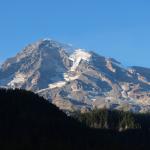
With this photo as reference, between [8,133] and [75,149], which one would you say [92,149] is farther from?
[8,133]

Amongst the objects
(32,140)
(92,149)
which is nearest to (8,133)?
(32,140)

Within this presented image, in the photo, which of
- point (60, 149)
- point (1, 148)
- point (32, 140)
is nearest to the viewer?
point (1, 148)

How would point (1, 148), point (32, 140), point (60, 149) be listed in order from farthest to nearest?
point (32, 140)
point (60, 149)
point (1, 148)

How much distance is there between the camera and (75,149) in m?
189

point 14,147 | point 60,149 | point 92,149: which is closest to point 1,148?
point 14,147

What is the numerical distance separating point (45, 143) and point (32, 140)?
283 inches

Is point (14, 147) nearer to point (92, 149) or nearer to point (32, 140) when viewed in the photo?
point (32, 140)

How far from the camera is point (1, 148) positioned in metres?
156

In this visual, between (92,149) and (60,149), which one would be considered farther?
(92,149)

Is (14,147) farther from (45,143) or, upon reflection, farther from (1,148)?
(45,143)

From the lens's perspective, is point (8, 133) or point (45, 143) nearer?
point (45, 143)

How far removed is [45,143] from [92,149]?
22.7m

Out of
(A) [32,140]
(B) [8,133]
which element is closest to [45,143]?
(A) [32,140]

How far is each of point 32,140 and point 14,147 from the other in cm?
2778
